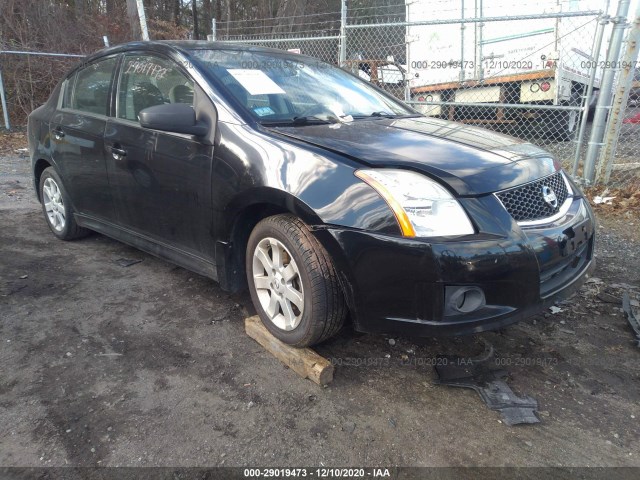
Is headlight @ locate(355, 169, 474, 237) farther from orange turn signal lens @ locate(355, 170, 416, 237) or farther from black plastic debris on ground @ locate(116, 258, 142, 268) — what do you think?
black plastic debris on ground @ locate(116, 258, 142, 268)

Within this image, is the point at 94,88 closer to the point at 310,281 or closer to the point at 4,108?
the point at 310,281

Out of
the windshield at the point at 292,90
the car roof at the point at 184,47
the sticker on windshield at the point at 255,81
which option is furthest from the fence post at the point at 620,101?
the sticker on windshield at the point at 255,81

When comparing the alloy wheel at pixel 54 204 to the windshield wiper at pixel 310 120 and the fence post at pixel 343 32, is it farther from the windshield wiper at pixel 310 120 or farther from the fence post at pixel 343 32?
the fence post at pixel 343 32

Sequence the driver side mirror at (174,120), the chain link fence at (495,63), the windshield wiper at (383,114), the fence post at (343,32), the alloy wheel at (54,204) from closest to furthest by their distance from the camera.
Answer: the driver side mirror at (174,120) → the windshield wiper at (383,114) → the alloy wheel at (54,204) → the fence post at (343,32) → the chain link fence at (495,63)

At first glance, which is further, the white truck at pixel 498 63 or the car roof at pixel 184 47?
the white truck at pixel 498 63

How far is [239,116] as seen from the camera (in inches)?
108

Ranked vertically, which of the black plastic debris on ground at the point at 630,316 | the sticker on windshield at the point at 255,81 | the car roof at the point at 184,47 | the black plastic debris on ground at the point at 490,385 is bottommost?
the black plastic debris on ground at the point at 630,316

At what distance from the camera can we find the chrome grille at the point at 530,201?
234 centimetres

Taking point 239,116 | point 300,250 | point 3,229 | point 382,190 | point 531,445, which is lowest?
point 531,445

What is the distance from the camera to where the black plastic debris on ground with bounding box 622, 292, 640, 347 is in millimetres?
2990

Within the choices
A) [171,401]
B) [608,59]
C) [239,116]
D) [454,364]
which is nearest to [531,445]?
[454,364]

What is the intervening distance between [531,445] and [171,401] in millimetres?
1634

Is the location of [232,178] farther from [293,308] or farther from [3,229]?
[3,229]

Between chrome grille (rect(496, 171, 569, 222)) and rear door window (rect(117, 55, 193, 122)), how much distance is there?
6.23ft
